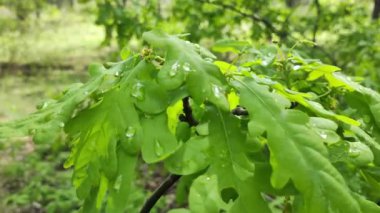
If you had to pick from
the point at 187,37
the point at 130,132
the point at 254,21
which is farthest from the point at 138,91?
the point at 254,21

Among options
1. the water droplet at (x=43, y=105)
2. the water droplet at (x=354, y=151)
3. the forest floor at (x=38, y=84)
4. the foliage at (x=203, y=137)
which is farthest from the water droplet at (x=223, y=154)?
the forest floor at (x=38, y=84)

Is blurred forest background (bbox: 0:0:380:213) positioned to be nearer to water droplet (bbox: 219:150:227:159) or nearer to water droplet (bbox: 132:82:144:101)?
water droplet (bbox: 132:82:144:101)

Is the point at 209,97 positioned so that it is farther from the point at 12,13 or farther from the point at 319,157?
the point at 12,13

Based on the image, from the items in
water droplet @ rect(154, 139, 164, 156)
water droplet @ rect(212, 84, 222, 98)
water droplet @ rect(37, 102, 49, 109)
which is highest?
water droplet @ rect(212, 84, 222, 98)

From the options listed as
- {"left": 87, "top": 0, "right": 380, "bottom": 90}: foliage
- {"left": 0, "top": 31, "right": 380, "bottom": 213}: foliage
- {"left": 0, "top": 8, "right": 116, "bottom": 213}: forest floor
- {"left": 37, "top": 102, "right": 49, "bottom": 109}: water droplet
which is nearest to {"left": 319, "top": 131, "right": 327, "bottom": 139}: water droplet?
{"left": 0, "top": 31, "right": 380, "bottom": 213}: foliage

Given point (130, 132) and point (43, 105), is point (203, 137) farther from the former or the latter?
point (43, 105)

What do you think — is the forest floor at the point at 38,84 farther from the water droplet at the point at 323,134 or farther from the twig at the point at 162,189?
the water droplet at the point at 323,134

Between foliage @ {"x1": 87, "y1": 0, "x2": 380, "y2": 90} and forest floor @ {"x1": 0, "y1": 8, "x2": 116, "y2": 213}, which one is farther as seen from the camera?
forest floor @ {"x1": 0, "y1": 8, "x2": 116, "y2": 213}
